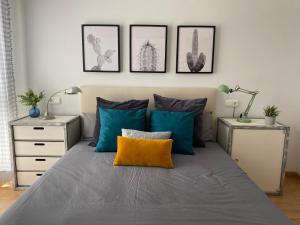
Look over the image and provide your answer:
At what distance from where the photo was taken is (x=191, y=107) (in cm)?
261

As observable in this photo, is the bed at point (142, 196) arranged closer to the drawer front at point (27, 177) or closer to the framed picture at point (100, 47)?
the drawer front at point (27, 177)

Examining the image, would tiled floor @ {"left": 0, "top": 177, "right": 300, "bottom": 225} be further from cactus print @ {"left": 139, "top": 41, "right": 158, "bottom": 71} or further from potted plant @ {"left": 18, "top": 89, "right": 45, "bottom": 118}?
cactus print @ {"left": 139, "top": 41, "right": 158, "bottom": 71}

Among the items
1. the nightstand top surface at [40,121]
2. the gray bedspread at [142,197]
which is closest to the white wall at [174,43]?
the nightstand top surface at [40,121]

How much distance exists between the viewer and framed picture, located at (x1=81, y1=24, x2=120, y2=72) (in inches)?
114

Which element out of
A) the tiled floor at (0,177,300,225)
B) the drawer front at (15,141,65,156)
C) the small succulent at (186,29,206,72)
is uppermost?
the small succulent at (186,29,206,72)

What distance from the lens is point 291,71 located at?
9.77 ft

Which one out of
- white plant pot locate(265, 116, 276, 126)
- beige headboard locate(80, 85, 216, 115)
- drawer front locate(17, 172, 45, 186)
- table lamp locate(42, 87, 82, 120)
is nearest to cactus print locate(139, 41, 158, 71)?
beige headboard locate(80, 85, 216, 115)

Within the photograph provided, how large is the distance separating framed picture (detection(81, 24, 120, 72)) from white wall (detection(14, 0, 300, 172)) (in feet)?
0.23

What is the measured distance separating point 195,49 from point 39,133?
199 cm

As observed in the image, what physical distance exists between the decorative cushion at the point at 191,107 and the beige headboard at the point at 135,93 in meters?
0.21

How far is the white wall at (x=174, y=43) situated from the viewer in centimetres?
287

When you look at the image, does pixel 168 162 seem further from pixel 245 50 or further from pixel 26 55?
pixel 26 55

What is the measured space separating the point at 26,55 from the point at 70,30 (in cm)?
62

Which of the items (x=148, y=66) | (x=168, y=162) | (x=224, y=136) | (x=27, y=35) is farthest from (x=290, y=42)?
(x=27, y=35)
